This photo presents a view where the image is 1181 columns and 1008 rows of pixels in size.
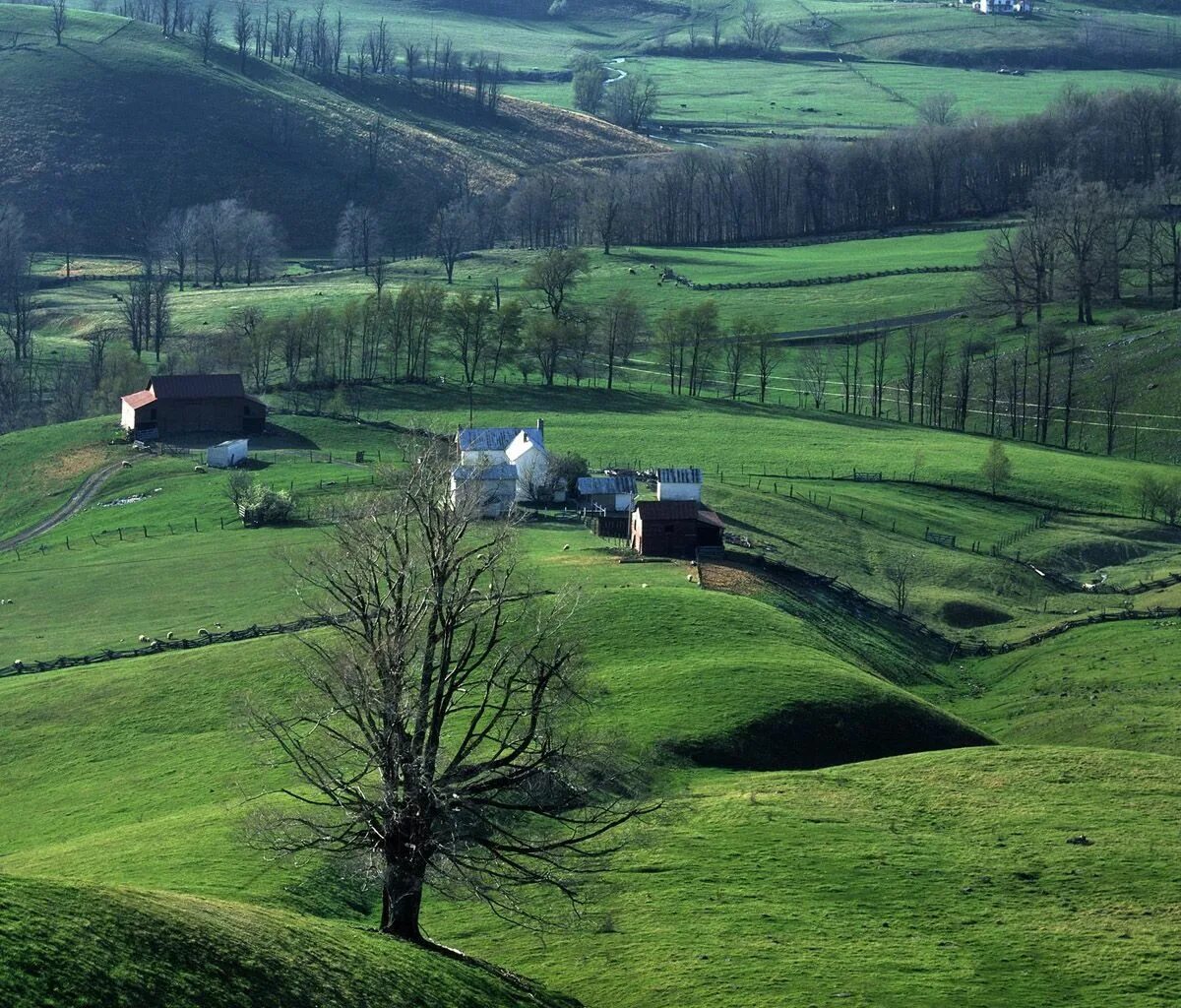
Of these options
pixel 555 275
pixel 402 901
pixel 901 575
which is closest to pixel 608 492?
pixel 901 575

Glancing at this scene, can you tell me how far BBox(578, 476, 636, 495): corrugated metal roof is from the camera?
103 m

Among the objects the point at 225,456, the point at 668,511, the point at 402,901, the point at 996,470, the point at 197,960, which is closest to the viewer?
the point at 197,960

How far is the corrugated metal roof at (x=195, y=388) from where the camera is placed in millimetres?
128000

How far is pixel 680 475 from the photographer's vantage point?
101 m

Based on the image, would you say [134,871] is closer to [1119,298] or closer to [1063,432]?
[1063,432]

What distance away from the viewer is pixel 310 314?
152 m

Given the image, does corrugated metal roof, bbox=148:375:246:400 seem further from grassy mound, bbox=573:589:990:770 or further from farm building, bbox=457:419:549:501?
grassy mound, bbox=573:589:990:770

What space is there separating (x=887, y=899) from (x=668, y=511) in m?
48.3

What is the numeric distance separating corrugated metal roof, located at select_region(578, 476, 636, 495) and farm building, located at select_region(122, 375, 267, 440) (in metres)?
36.2

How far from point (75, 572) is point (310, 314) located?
207 ft

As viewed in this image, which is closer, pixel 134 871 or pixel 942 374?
pixel 134 871

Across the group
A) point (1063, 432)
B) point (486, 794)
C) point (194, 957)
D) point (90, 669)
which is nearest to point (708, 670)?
point (486, 794)

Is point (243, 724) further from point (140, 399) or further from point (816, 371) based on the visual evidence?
point (816, 371)

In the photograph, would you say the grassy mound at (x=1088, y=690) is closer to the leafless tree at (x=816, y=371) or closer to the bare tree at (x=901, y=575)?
the bare tree at (x=901, y=575)
